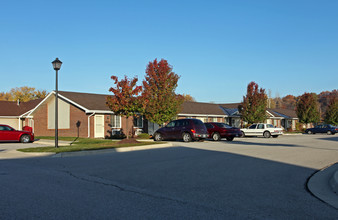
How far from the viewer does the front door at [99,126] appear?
28.7 meters

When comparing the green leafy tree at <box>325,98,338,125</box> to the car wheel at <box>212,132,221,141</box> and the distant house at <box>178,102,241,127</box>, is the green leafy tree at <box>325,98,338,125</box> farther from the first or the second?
the car wheel at <box>212,132,221,141</box>

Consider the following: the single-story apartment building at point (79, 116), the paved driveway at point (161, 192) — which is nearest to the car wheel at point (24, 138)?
the single-story apartment building at point (79, 116)

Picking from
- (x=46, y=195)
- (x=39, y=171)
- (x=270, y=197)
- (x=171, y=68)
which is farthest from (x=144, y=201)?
(x=171, y=68)

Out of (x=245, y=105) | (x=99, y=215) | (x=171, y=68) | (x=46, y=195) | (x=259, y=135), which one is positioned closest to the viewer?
(x=99, y=215)

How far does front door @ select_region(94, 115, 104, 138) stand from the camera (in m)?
28.7

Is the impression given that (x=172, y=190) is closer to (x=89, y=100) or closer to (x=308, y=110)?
(x=89, y=100)

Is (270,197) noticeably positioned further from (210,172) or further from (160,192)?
(210,172)

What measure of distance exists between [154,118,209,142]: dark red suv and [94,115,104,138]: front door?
7.85 metres

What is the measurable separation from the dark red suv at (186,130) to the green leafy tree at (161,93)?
4.68 meters

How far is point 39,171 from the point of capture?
9.77 metres

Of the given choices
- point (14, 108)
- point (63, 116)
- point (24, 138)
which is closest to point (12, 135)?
point (24, 138)

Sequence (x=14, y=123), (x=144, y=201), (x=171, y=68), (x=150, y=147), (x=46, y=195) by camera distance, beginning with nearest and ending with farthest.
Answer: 1. (x=144, y=201)
2. (x=46, y=195)
3. (x=150, y=147)
4. (x=171, y=68)
5. (x=14, y=123)

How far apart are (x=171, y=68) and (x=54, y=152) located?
1715cm

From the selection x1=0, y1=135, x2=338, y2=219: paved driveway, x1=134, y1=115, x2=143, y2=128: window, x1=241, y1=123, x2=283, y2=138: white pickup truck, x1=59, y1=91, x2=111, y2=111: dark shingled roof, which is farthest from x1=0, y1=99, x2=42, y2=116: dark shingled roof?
x1=0, y1=135, x2=338, y2=219: paved driveway
